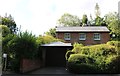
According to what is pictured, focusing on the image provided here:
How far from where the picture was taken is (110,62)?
22031 millimetres

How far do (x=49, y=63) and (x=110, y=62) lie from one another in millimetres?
12006

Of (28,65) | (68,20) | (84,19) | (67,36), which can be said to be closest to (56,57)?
(28,65)

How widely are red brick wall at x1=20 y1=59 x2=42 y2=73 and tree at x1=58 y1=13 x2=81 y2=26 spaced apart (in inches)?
1651

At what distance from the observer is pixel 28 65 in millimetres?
23516

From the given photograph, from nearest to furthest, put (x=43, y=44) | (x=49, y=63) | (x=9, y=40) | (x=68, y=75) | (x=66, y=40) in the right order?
(x=68, y=75), (x=9, y=40), (x=43, y=44), (x=49, y=63), (x=66, y=40)

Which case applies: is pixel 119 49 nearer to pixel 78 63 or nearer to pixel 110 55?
pixel 110 55

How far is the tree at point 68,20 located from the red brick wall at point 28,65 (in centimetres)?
4193

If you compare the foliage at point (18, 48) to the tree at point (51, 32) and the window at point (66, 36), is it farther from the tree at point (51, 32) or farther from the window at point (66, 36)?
the tree at point (51, 32)

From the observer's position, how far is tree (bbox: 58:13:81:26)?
69.4m

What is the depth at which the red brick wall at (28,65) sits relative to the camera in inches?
866

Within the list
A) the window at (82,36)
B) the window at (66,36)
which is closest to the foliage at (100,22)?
the window at (82,36)

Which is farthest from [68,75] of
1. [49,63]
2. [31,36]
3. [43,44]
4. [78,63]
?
[49,63]

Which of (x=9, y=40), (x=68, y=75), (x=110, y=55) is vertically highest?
(x=9, y=40)

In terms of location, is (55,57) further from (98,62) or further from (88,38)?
(88,38)
